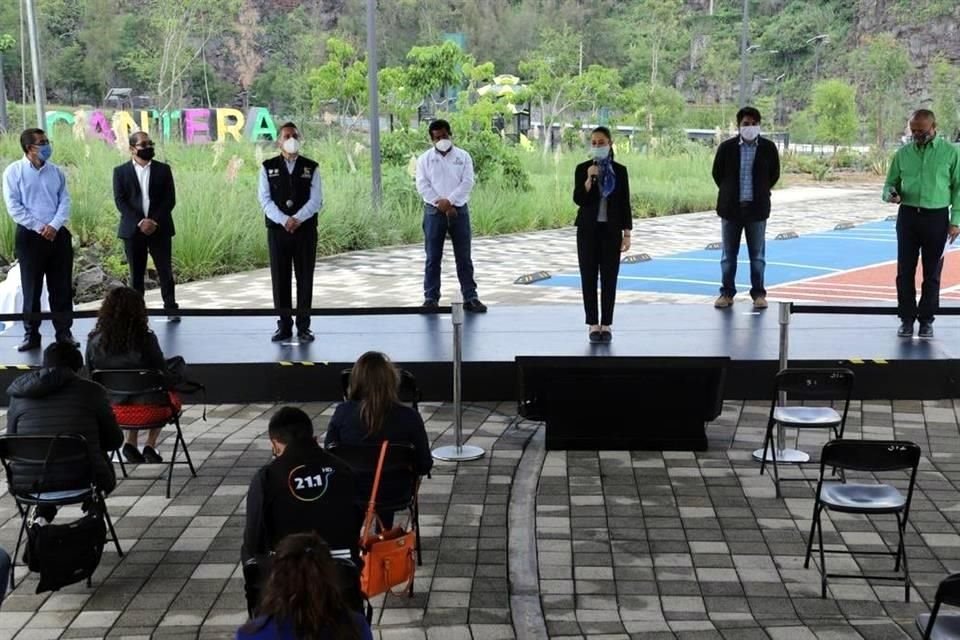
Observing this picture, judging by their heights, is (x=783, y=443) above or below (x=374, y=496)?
below

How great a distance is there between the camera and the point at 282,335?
1021cm

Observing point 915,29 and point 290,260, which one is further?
point 915,29

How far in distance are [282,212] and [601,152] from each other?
271cm

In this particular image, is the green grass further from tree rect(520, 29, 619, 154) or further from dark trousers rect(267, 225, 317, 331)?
dark trousers rect(267, 225, 317, 331)

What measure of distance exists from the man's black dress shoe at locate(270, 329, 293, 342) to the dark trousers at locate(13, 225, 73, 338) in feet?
5.58

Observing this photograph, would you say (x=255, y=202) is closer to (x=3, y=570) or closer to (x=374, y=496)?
(x=374, y=496)

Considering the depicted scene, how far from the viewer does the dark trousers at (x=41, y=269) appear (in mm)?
9750

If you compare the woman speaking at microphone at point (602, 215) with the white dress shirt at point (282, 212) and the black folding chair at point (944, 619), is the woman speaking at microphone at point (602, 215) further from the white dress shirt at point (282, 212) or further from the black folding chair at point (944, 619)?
the black folding chair at point (944, 619)

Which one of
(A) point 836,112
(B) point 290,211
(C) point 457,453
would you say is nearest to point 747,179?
(B) point 290,211

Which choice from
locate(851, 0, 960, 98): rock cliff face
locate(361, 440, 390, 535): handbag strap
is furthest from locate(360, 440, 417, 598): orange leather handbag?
locate(851, 0, 960, 98): rock cliff face

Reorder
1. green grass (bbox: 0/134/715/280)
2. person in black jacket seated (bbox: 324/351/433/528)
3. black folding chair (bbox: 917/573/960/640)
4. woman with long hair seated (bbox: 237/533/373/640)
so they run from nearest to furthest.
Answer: woman with long hair seated (bbox: 237/533/373/640)
black folding chair (bbox: 917/573/960/640)
person in black jacket seated (bbox: 324/351/433/528)
green grass (bbox: 0/134/715/280)

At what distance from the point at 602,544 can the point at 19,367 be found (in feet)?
16.7

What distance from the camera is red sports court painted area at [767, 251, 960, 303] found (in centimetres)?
1425

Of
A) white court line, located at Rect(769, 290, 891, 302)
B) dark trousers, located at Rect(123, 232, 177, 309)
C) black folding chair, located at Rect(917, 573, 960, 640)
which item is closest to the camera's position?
black folding chair, located at Rect(917, 573, 960, 640)
